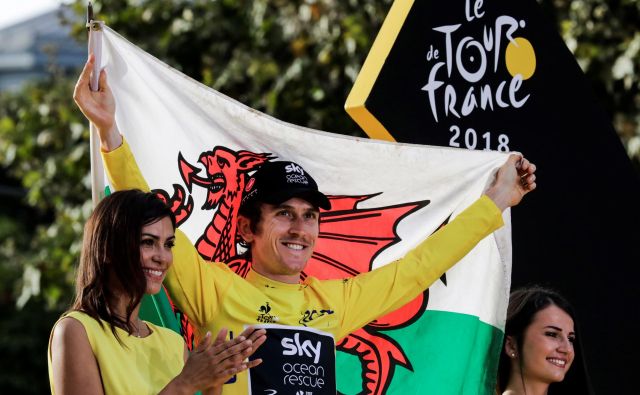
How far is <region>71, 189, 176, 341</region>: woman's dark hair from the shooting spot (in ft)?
11.3

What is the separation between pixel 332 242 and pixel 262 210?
22.0 inches

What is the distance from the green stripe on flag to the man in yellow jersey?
306 millimetres

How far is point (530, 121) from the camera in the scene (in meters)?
5.30

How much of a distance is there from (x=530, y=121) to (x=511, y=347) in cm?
105

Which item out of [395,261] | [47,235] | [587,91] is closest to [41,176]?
[47,235]

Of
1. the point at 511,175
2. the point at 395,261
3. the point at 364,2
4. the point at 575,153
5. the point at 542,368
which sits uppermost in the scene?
the point at 364,2

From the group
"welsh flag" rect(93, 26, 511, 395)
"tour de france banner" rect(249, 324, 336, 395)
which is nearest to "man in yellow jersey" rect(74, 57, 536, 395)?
"tour de france banner" rect(249, 324, 336, 395)

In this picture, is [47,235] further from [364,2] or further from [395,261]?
[395,261]

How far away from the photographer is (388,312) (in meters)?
4.23

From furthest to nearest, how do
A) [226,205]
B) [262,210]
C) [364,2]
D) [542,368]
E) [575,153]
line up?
1. [364,2]
2. [575,153]
3. [542,368]
4. [226,205]
5. [262,210]

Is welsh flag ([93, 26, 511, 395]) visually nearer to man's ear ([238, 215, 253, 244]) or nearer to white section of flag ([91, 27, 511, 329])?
white section of flag ([91, 27, 511, 329])

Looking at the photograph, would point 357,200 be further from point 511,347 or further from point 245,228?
point 511,347

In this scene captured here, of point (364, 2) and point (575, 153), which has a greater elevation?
point (364, 2)

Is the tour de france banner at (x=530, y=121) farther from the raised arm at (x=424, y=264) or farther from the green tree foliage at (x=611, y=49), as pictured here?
the green tree foliage at (x=611, y=49)
